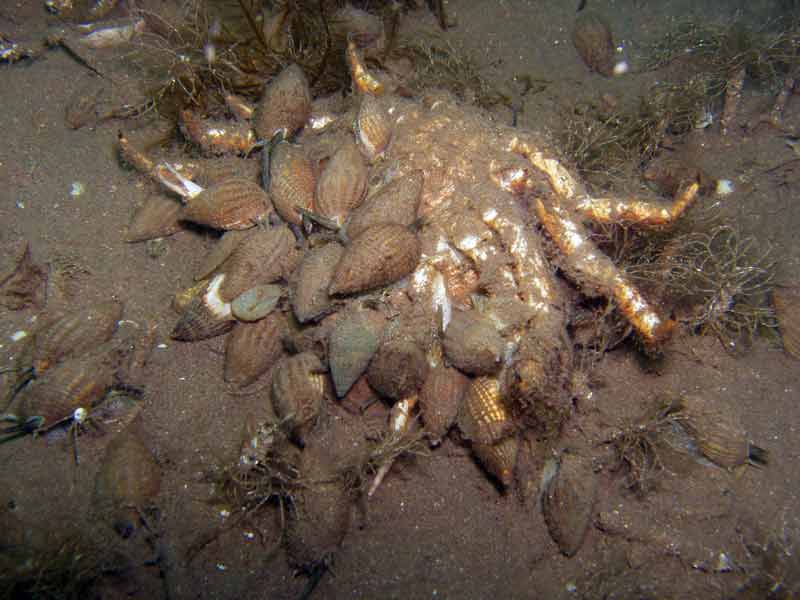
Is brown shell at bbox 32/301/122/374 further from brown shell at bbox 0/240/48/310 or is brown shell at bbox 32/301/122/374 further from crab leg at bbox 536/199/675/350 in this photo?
crab leg at bbox 536/199/675/350

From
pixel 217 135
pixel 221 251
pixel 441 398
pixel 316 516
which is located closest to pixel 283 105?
pixel 217 135

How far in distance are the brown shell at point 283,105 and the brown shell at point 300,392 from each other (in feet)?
5.74

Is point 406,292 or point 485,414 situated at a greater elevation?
point 406,292

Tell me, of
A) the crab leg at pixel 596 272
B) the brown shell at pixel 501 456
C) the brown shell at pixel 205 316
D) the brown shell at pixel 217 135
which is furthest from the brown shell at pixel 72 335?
the crab leg at pixel 596 272

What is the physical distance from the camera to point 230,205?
2924 mm

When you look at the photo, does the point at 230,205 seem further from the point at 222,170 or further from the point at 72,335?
the point at 72,335

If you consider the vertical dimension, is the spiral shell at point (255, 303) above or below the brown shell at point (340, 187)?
below

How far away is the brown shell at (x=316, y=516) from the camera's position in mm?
2334

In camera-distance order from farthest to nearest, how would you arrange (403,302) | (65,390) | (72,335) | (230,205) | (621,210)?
(230,205) < (621,210) < (72,335) < (403,302) < (65,390)

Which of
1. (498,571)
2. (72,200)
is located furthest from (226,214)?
(498,571)

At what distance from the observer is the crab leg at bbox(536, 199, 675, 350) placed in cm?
266

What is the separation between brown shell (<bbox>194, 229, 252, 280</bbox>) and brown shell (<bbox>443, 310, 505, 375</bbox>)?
1563 mm

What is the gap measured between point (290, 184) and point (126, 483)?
2.00m

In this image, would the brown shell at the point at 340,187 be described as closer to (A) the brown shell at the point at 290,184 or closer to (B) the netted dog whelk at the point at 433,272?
(B) the netted dog whelk at the point at 433,272
